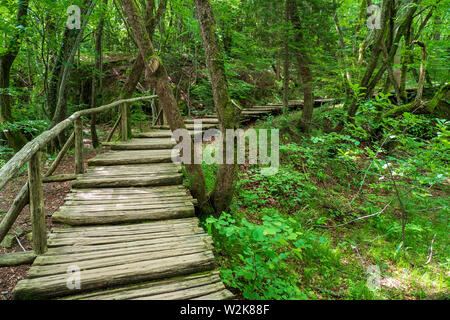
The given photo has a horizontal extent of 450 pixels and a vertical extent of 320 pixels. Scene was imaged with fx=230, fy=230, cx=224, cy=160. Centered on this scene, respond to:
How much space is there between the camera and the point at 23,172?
6895 mm

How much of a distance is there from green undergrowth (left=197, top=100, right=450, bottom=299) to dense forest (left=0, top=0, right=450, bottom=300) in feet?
0.10

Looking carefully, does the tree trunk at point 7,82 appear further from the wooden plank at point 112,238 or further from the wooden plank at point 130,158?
the wooden plank at point 112,238

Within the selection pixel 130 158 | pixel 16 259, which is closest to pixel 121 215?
pixel 16 259

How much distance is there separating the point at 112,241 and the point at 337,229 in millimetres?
5009

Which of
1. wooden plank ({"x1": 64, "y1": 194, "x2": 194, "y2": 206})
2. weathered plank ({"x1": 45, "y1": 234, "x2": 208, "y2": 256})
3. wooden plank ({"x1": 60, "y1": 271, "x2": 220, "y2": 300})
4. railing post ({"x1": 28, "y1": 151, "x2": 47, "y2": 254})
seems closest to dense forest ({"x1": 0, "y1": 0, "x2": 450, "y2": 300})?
railing post ({"x1": 28, "y1": 151, "x2": 47, "y2": 254})

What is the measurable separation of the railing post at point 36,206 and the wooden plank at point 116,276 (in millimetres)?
459

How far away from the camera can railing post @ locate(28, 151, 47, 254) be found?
2.52 metres

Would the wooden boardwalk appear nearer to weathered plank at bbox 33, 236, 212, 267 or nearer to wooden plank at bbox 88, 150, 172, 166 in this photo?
weathered plank at bbox 33, 236, 212, 267

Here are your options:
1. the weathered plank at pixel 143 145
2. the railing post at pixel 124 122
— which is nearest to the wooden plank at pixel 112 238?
the weathered plank at pixel 143 145

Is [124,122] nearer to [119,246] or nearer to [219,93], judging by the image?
[219,93]

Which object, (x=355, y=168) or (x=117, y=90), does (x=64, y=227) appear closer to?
(x=355, y=168)

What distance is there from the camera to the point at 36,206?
2570mm
